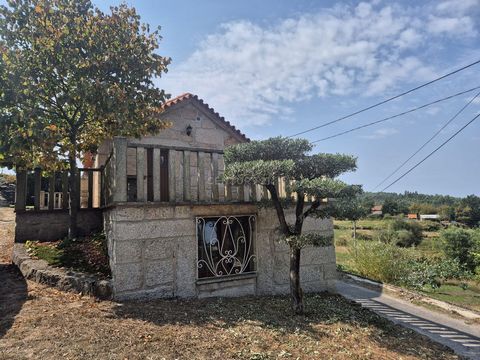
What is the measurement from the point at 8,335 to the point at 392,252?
30.9 ft

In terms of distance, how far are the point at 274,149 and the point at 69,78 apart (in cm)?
384

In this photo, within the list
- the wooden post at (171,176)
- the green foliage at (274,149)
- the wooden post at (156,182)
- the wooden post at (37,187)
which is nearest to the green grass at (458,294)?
the green foliage at (274,149)

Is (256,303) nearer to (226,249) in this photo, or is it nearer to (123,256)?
(226,249)

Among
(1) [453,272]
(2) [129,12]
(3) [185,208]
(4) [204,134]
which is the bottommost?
(1) [453,272]

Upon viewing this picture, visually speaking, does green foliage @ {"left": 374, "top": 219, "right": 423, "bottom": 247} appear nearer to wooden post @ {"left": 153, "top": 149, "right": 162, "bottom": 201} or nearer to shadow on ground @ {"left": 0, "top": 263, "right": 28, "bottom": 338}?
wooden post @ {"left": 153, "top": 149, "right": 162, "bottom": 201}

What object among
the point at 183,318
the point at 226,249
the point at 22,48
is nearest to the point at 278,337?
the point at 183,318

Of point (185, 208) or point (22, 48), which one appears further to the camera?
point (22, 48)

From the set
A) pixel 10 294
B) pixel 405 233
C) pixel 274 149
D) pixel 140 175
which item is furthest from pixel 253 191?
pixel 405 233

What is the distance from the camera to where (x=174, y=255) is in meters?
4.32

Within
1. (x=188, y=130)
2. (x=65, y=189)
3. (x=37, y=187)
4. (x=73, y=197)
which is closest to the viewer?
(x=73, y=197)

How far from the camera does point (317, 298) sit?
514 cm

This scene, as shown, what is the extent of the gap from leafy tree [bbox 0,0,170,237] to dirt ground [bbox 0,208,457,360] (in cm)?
230

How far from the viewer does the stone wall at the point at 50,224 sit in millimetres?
6242

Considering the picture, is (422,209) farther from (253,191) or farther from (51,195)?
(51,195)
